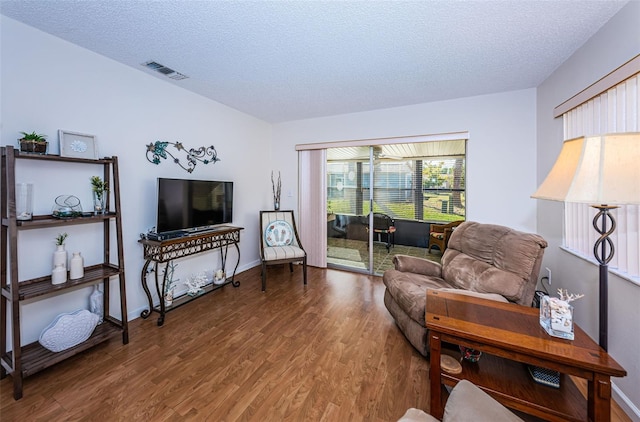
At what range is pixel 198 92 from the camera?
10.2ft

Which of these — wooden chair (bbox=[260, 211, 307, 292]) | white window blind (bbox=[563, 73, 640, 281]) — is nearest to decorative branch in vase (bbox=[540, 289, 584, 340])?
white window blind (bbox=[563, 73, 640, 281])

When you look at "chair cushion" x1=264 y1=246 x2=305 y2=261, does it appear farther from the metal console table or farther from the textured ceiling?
the textured ceiling

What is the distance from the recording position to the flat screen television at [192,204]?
2.63m

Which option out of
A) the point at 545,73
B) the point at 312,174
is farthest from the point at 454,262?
the point at 312,174

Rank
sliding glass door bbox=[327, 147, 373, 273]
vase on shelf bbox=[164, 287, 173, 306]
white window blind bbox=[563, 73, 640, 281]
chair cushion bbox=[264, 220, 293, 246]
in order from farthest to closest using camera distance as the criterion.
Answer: sliding glass door bbox=[327, 147, 373, 273]
chair cushion bbox=[264, 220, 293, 246]
vase on shelf bbox=[164, 287, 173, 306]
white window blind bbox=[563, 73, 640, 281]

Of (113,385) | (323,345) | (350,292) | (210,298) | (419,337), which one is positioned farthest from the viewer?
(350,292)

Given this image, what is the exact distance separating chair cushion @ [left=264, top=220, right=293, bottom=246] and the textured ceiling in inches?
75.8

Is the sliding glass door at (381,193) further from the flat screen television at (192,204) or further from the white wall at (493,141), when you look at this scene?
the flat screen television at (192,204)

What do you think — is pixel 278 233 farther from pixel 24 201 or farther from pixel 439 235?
pixel 439 235

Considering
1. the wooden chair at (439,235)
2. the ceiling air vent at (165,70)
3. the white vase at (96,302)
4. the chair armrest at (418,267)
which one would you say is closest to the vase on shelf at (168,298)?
the white vase at (96,302)

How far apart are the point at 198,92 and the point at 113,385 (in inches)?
119

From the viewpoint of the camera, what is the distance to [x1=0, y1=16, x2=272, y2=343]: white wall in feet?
6.13

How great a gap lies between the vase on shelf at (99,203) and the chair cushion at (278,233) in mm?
1989

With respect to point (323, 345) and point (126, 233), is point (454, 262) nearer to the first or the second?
point (323, 345)
